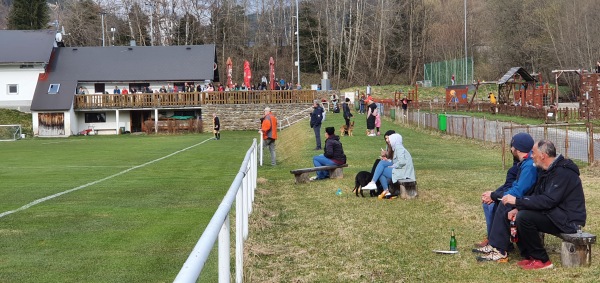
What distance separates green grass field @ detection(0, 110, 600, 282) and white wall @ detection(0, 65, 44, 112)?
4651 centimetres

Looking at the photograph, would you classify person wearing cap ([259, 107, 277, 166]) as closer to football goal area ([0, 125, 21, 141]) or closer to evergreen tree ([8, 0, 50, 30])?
football goal area ([0, 125, 21, 141])

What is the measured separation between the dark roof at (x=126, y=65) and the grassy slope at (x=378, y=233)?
49461 mm

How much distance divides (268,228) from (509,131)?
17814 mm

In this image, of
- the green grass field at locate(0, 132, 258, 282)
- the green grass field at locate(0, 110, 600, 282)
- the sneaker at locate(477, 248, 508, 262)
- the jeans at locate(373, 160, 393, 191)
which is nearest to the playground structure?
the green grass field at locate(0, 110, 600, 282)

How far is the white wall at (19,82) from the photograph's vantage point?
2653 inches

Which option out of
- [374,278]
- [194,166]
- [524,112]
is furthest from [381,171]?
[524,112]

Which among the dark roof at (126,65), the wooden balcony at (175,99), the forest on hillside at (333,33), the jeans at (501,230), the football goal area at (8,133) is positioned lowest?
the football goal area at (8,133)

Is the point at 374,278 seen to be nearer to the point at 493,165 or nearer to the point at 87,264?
the point at 87,264

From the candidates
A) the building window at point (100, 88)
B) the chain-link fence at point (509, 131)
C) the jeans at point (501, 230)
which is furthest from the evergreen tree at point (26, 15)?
the jeans at point (501, 230)

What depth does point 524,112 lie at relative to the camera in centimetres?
5238

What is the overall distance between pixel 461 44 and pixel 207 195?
270 feet

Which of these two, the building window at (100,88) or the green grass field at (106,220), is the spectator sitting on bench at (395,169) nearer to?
the green grass field at (106,220)

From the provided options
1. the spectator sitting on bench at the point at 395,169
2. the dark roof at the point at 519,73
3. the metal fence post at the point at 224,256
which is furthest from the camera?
the dark roof at the point at 519,73

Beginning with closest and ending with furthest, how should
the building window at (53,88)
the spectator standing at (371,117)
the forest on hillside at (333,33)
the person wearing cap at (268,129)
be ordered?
the person wearing cap at (268,129)
the spectator standing at (371,117)
the building window at (53,88)
the forest on hillside at (333,33)
